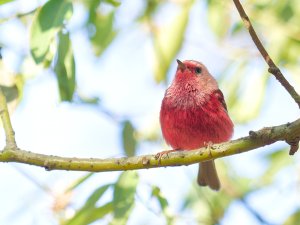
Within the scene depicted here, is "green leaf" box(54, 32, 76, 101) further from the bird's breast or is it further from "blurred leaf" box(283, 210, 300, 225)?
"blurred leaf" box(283, 210, 300, 225)

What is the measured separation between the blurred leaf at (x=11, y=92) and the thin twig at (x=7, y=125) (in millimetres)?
77

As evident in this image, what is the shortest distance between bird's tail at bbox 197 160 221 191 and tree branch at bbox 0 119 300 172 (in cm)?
234

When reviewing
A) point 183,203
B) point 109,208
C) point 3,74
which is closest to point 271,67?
point 109,208

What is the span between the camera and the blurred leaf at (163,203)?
12.3 feet

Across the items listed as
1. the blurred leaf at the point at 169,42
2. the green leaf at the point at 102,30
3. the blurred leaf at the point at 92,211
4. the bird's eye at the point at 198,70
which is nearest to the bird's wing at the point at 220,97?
the bird's eye at the point at 198,70

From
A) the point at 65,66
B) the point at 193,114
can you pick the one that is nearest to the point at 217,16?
the point at 193,114

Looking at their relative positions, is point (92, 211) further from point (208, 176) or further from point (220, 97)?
point (208, 176)

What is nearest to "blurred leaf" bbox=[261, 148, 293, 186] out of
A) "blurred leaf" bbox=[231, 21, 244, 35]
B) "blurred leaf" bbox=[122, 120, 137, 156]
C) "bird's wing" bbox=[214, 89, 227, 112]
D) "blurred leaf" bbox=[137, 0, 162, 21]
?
"bird's wing" bbox=[214, 89, 227, 112]

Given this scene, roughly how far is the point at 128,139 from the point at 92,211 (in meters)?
0.97

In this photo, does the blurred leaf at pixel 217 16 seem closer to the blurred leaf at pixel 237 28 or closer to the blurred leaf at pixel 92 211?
the blurred leaf at pixel 237 28

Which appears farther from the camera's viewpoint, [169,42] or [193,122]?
[169,42]

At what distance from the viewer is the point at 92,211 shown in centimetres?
375

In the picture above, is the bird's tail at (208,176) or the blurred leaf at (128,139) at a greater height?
the blurred leaf at (128,139)

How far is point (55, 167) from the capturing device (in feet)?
10.3
